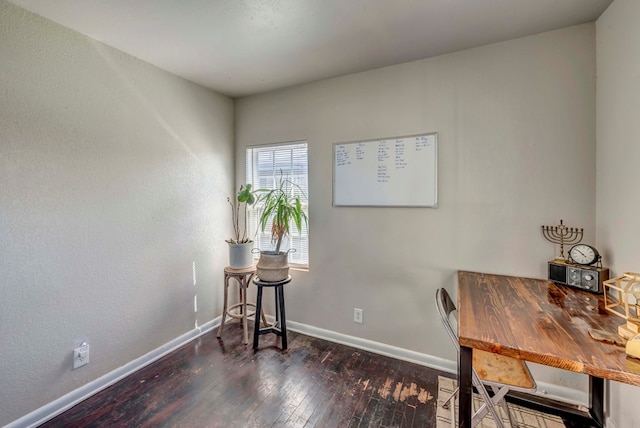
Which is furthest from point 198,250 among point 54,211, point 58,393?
point 58,393

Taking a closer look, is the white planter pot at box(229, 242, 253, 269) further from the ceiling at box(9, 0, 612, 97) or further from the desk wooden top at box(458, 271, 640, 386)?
the desk wooden top at box(458, 271, 640, 386)

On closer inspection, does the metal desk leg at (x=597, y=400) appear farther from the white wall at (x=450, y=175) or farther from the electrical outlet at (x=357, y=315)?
the electrical outlet at (x=357, y=315)

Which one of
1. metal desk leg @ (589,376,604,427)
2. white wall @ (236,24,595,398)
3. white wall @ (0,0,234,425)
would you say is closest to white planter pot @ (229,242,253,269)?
white wall @ (0,0,234,425)

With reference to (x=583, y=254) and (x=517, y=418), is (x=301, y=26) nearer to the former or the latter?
(x=583, y=254)

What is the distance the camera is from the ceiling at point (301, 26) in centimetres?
161

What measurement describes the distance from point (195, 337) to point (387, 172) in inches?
93.4

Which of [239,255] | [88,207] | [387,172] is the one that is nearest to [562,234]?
[387,172]

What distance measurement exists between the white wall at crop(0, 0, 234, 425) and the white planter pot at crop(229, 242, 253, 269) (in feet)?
1.16

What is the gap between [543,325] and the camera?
4.00 ft

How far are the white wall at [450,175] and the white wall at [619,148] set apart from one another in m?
0.10

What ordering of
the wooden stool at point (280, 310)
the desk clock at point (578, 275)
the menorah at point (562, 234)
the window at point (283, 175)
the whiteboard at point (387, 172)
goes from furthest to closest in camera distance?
the window at point (283, 175) → the wooden stool at point (280, 310) → the whiteboard at point (387, 172) → the menorah at point (562, 234) → the desk clock at point (578, 275)

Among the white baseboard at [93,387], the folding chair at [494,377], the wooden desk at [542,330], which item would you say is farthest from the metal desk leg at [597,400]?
the white baseboard at [93,387]

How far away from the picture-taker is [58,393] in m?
1.80

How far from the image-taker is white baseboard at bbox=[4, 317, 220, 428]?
1.68 meters
